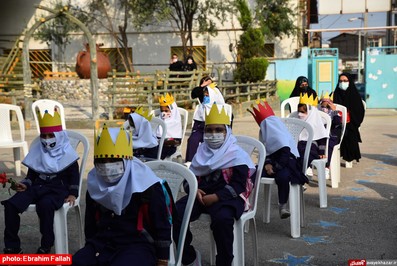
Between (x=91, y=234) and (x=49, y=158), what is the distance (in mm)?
1560

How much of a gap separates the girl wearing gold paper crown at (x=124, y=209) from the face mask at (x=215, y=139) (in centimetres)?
111

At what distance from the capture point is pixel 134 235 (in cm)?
355

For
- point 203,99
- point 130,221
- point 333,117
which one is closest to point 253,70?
point 203,99

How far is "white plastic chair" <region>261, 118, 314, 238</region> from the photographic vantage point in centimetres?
566

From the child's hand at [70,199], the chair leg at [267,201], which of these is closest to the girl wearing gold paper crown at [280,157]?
the chair leg at [267,201]

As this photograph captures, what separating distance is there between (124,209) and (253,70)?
741 inches

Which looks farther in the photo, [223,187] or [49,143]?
[49,143]

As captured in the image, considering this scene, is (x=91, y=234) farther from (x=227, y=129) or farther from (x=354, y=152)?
(x=354, y=152)

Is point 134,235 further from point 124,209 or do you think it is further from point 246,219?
point 246,219

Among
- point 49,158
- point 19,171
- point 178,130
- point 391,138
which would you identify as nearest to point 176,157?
point 178,130

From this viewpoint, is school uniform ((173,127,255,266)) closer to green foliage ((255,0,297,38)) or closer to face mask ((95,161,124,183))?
face mask ((95,161,124,183))

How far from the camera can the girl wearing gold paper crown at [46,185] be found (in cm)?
485

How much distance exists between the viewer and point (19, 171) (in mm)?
9125

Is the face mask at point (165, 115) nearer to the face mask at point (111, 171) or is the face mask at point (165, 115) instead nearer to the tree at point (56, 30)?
the face mask at point (111, 171)
